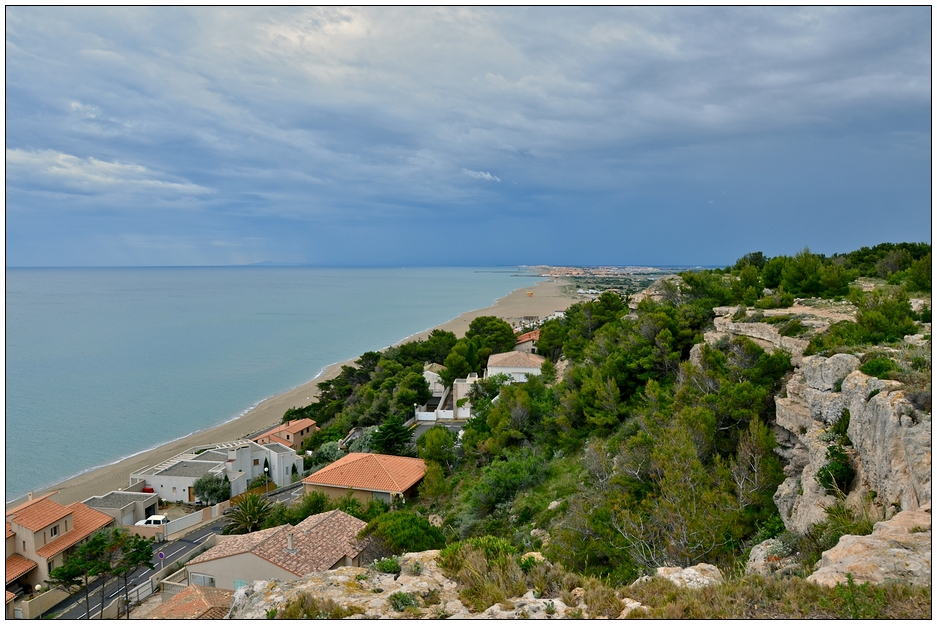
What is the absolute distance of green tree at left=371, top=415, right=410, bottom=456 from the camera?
25.3 m

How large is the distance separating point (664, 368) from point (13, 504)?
95.9 feet

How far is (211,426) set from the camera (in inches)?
1467

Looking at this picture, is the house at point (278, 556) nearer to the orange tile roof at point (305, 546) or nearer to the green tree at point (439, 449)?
the orange tile roof at point (305, 546)

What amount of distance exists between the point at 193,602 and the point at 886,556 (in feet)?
Result: 43.9

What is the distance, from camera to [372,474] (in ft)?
69.9

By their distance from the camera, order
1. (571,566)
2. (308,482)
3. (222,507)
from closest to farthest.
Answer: (571,566) < (308,482) < (222,507)

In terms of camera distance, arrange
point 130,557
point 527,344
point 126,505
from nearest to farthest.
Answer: point 130,557 → point 126,505 → point 527,344

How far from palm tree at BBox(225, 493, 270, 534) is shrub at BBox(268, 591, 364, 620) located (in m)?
15.5

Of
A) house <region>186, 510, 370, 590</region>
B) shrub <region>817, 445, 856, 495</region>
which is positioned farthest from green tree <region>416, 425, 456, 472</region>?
shrub <region>817, 445, 856, 495</region>

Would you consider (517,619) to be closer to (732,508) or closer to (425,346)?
(732,508)

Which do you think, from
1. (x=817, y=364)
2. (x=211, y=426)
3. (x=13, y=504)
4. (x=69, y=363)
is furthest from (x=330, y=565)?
(x=69, y=363)

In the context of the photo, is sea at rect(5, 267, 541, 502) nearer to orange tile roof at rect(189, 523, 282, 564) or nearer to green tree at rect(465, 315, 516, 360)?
green tree at rect(465, 315, 516, 360)

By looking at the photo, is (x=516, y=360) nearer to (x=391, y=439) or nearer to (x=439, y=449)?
(x=391, y=439)

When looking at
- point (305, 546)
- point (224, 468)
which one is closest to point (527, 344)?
point (224, 468)
